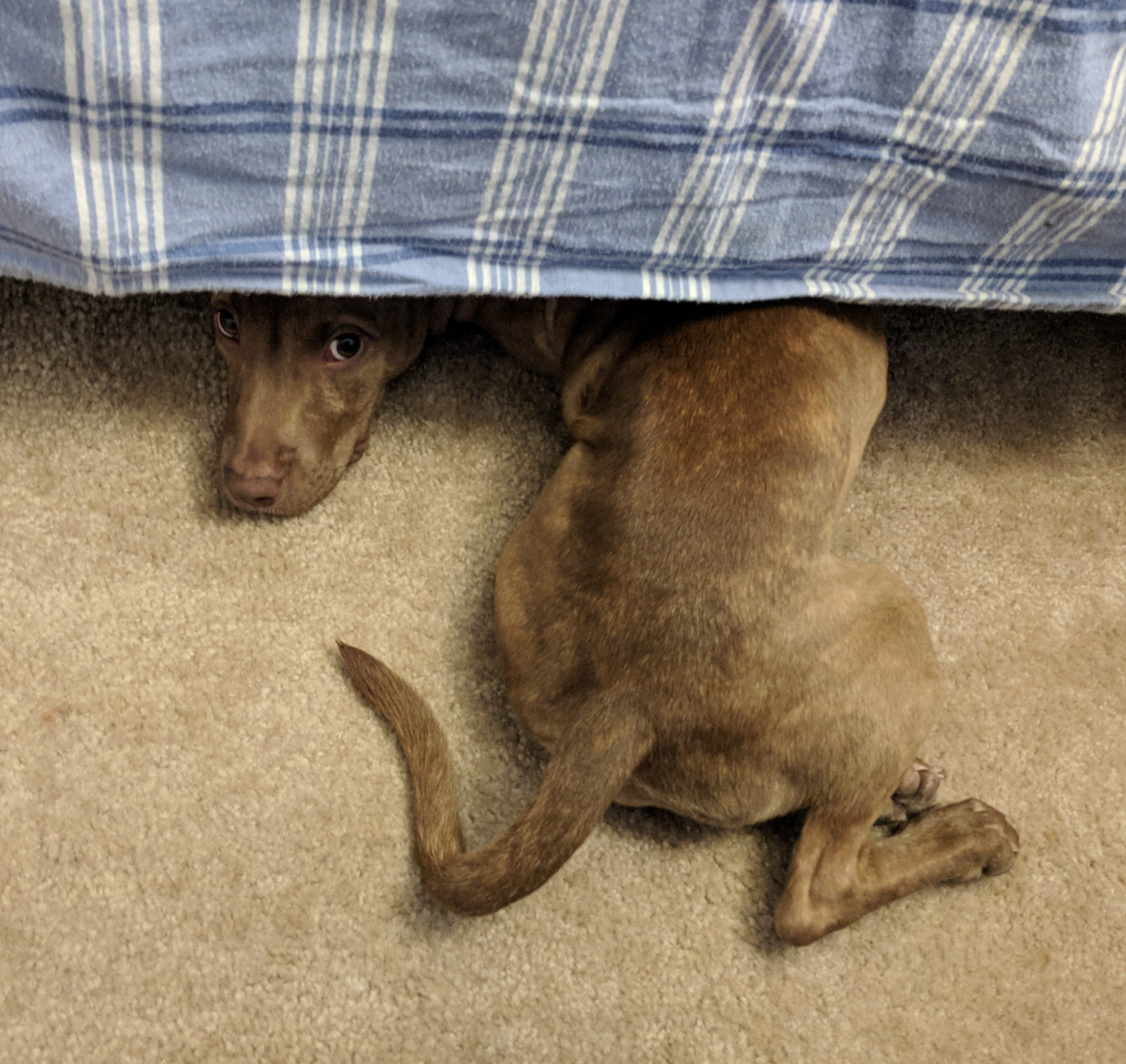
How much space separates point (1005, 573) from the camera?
2086 millimetres

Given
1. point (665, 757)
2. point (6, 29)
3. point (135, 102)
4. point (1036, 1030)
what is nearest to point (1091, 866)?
point (1036, 1030)

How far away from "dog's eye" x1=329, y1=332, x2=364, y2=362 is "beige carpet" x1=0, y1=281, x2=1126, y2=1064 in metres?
0.24

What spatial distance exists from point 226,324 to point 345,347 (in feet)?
0.75

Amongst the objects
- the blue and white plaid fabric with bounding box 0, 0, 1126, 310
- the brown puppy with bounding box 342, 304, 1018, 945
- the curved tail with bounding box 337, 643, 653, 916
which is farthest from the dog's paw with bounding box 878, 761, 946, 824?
the blue and white plaid fabric with bounding box 0, 0, 1126, 310

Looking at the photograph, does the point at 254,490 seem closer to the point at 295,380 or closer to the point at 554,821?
the point at 295,380

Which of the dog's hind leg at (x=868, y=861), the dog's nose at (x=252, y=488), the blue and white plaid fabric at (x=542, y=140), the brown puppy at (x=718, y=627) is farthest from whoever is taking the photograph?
the dog's nose at (x=252, y=488)

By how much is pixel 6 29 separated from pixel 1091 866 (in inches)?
88.1

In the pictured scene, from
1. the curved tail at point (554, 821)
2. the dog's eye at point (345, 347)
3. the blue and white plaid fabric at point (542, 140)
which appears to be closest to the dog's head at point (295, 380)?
the dog's eye at point (345, 347)

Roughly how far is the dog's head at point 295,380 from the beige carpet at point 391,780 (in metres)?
0.16

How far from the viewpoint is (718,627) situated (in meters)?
1.51

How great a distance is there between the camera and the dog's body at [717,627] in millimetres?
1526

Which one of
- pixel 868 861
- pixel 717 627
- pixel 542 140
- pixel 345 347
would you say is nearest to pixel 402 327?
pixel 345 347

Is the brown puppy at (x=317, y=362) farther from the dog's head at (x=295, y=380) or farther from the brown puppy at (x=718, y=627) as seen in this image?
the brown puppy at (x=718, y=627)

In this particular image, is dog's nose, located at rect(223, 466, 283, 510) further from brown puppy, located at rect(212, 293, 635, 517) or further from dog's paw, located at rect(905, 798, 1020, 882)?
dog's paw, located at rect(905, 798, 1020, 882)
